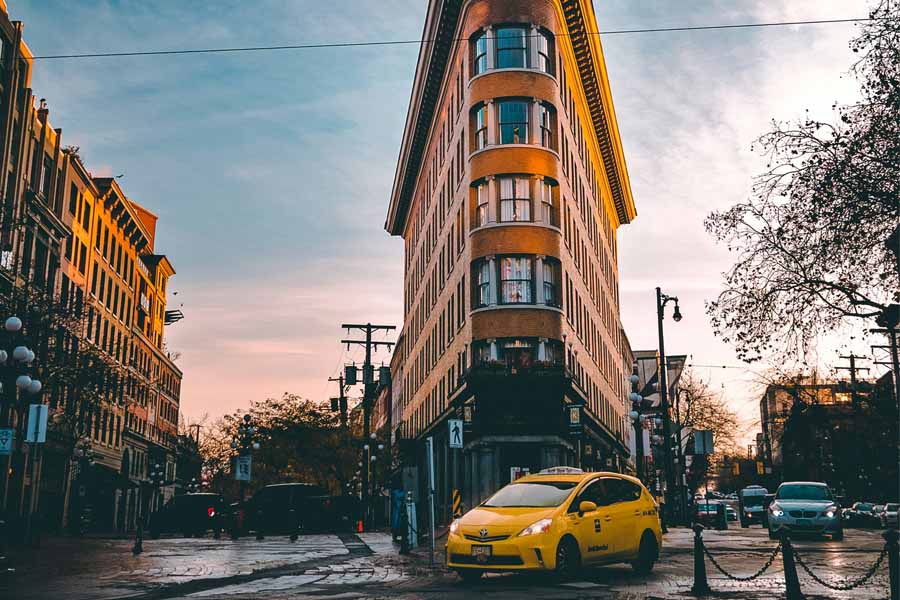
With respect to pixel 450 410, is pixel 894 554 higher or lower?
lower

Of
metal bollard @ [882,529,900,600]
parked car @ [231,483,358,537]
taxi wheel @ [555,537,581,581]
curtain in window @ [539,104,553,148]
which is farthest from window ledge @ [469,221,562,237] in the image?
metal bollard @ [882,529,900,600]

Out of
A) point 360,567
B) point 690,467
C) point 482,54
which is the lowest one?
point 360,567

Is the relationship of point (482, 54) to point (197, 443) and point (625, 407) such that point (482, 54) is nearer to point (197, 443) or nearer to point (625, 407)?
point (625, 407)

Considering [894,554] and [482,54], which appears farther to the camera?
[482,54]

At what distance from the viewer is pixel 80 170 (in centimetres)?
5559

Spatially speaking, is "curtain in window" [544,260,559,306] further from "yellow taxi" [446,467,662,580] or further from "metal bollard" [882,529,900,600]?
"metal bollard" [882,529,900,600]

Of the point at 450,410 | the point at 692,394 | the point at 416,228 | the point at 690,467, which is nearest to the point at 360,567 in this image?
the point at 450,410

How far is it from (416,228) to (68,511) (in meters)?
29.3

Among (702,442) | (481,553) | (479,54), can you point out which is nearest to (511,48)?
(479,54)

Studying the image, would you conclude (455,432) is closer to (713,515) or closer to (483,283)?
(483,283)

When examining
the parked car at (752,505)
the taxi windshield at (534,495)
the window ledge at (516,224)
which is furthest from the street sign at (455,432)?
the parked car at (752,505)

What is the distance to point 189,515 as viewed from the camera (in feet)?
123

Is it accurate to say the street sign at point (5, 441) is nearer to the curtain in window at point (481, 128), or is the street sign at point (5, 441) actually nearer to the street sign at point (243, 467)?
the street sign at point (243, 467)

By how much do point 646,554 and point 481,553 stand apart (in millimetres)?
3680
